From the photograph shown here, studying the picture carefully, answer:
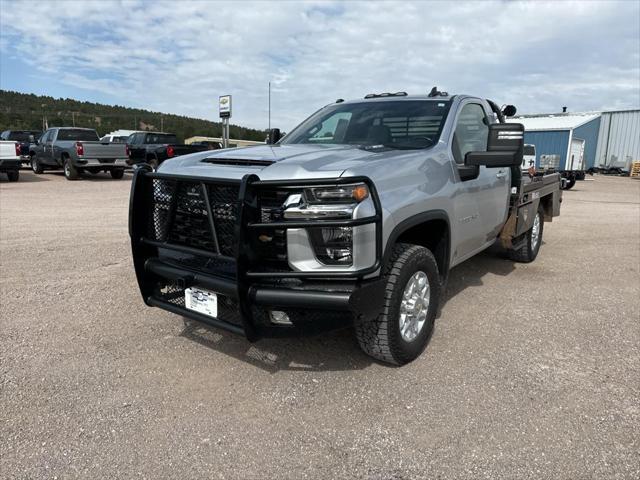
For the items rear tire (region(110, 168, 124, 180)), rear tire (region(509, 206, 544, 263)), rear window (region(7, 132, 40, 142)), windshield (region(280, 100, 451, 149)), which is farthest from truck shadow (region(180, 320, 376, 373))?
rear window (region(7, 132, 40, 142))

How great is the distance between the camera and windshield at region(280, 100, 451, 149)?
414 cm

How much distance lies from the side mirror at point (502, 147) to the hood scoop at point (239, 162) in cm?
163

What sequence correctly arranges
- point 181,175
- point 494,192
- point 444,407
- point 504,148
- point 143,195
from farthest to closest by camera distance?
point 494,192 < point 504,148 < point 143,195 < point 181,175 < point 444,407

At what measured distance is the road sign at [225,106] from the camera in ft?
66.0

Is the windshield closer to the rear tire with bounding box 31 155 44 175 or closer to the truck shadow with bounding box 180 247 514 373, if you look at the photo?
the truck shadow with bounding box 180 247 514 373

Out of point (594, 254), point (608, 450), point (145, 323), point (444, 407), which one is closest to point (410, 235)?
point (444, 407)

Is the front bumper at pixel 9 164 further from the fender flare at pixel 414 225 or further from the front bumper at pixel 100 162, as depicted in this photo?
the fender flare at pixel 414 225

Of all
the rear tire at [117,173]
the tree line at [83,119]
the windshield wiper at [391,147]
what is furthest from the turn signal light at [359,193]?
the tree line at [83,119]

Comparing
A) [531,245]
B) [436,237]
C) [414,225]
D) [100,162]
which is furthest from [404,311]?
[100,162]

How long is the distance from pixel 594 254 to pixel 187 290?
631 cm

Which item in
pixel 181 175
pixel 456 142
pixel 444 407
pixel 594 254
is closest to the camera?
pixel 444 407

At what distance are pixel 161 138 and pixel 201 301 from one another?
18285mm

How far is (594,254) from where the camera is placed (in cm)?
730

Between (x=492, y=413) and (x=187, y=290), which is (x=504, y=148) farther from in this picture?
(x=187, y=290)
